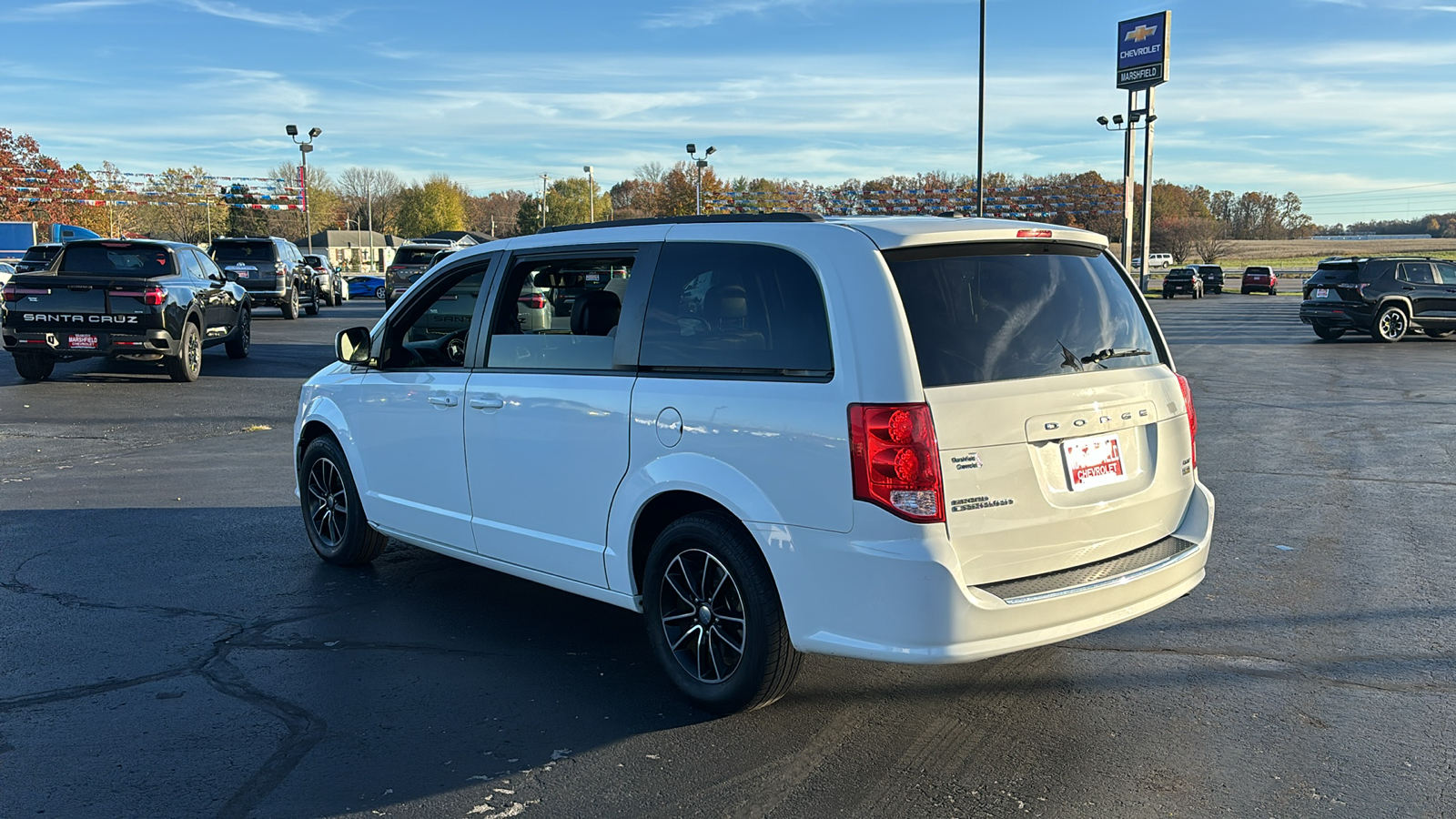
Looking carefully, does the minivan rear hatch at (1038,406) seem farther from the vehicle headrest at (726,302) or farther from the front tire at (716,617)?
the front tire at (716,617)

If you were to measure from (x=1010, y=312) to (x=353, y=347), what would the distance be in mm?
3567

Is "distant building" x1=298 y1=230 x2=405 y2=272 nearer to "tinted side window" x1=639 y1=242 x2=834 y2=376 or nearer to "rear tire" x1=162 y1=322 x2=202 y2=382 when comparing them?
"rear tire" x1=162 y1=322 x2=202 y2=382

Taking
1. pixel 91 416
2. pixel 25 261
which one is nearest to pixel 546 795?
pixel 91 416

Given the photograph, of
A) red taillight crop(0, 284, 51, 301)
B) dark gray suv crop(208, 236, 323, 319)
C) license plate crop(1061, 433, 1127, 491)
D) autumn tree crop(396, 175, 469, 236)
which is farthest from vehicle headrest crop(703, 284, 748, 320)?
autumn tree crop(396, 175, 469, 236)

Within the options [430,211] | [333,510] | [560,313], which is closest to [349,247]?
[430,211]

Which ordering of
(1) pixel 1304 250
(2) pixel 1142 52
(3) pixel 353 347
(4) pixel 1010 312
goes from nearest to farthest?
(4) pixel 1010 312 → (3) pixel 353 347 → (2) pixel 1142 52 → (1) pixel 1304 250

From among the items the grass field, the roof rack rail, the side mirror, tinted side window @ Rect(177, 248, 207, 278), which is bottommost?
the side mirror

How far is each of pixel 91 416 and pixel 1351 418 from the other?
13762 millimetres

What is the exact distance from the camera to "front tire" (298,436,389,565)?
20.8ft

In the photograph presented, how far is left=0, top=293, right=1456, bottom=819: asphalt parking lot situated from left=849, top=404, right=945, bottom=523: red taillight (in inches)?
34.6

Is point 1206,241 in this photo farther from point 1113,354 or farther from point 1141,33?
point 1113,354

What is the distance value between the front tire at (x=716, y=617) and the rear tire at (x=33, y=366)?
14.3 m

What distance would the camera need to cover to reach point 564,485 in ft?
15.9

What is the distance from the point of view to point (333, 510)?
21.4 ft
